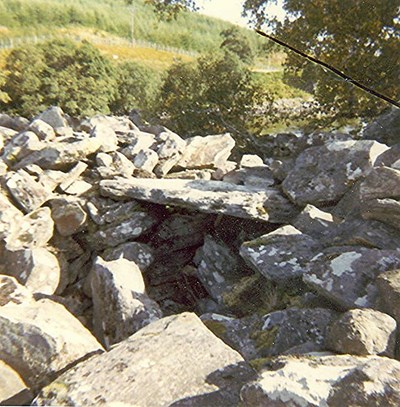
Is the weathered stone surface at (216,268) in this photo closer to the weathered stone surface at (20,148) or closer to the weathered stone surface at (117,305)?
the weathered stone surface at (117,305)

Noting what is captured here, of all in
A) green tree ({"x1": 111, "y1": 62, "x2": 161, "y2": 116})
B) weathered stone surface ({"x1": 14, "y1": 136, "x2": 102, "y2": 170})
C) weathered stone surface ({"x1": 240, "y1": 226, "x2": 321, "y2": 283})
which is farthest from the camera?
green tree ({"x1": 111, "y1": 62, "x2": 161, "y2": 116})

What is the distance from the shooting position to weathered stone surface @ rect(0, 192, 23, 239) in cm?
722

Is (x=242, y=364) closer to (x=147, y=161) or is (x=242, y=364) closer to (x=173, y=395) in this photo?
(x=173, y=395)

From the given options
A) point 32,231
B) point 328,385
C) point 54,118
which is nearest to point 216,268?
point 32,231

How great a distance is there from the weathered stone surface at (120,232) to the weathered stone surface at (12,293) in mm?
2070

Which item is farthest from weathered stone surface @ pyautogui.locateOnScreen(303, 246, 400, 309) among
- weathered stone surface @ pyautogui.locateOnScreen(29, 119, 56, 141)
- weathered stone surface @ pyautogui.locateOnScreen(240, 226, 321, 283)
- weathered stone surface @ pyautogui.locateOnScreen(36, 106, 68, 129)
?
weathered stone surface @ pyautogui.locateOnScreen(36, 106, 68, 129)

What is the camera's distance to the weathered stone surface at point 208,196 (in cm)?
746

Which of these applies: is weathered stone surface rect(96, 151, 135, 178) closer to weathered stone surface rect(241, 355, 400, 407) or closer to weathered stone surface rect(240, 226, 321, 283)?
weathered stone surface rect(240, 226, 321, 283)

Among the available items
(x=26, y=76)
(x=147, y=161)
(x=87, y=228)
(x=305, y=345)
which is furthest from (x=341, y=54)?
(x=26, y=76)

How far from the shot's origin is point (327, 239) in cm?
614

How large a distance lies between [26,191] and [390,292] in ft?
22.4

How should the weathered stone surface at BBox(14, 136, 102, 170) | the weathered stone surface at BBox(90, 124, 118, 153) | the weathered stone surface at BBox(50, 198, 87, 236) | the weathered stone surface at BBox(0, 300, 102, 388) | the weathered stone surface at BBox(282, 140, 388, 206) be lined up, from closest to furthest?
the weathered stone surface at BBox(0, 300, 102, 388), the weathered stone surface at BBox(282, 140, 388, 206), the weathered stone surface at BBox(50, 198, 87, 236), the weathered stone surface at BBox(14, 136, 102, 170), the weathered stone surface at BBox(90, 124, 118, 153)

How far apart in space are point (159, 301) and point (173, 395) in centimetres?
449

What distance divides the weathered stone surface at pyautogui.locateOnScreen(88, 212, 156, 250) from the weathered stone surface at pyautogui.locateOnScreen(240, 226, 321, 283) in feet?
8.57
